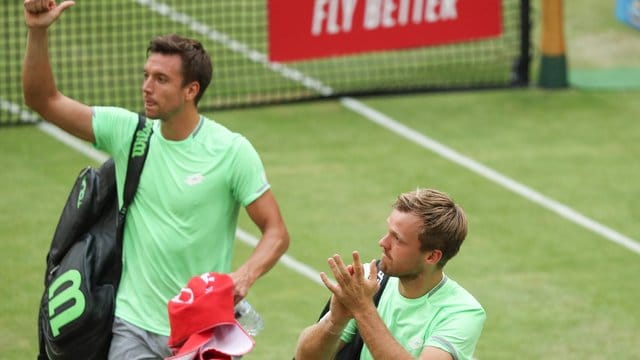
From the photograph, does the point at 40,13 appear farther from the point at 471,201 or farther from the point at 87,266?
the point at 471,201

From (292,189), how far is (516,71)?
4.28 meters

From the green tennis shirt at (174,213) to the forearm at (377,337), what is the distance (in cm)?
188

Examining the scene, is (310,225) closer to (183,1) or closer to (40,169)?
(40,169)

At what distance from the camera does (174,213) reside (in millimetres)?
7066

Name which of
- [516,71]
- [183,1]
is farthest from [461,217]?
[183,1]

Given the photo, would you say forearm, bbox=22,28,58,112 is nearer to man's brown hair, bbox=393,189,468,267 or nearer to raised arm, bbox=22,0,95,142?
raised arm, bbox=22,0,95,142

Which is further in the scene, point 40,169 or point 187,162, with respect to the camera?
point 40,169

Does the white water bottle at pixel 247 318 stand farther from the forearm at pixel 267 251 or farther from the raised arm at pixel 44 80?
the raised arm at pixel 44 80

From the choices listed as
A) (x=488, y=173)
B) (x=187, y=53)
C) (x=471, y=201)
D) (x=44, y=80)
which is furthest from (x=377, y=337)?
(x=488, y=173)

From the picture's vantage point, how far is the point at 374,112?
15.2 meters

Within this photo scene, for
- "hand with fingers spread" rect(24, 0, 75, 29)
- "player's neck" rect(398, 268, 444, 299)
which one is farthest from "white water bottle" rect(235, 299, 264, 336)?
"hand with fingers spread" rect(24, 0, 75, 29)

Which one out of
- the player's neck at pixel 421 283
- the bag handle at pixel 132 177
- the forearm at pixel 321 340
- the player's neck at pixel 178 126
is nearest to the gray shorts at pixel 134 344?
the bag handle at pixel 132 177

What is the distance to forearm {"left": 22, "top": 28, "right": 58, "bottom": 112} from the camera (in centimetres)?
696

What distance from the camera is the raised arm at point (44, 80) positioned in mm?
6824
